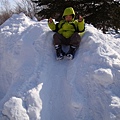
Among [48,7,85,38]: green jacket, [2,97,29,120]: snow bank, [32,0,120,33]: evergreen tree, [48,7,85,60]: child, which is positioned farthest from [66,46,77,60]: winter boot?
[32,0,120,33]: evergreen tree

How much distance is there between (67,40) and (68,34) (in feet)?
0.57

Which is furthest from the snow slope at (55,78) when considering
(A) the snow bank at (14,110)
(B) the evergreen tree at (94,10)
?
(B) the evergreen tree at (94,10)

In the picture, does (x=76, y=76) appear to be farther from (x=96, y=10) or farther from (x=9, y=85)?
(x=96, y=10)

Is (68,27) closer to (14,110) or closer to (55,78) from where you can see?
(55,78)

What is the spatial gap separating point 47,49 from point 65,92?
1.19 metres

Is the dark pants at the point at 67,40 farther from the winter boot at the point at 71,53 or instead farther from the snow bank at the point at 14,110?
the snow bank at the point at 14,110

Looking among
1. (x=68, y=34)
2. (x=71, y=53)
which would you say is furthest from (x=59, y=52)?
(x=68, y=34)

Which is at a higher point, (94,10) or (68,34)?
(68,34)

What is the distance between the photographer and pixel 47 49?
5.42 m

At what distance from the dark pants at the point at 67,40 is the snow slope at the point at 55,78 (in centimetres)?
15

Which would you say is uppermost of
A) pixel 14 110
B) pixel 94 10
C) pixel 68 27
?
pixel 68 27

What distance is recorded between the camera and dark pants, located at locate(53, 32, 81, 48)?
5.27 meters

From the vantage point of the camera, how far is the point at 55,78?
16.0 ft

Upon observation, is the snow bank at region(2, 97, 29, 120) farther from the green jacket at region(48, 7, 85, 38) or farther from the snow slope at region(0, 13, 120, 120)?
the green jacket at region(48, 7, 85, 38)
